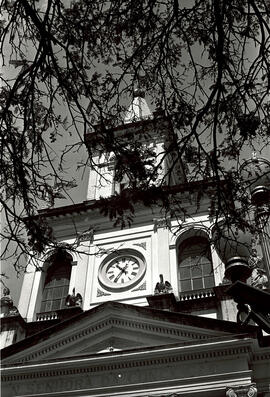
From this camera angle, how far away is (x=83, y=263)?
736 inches

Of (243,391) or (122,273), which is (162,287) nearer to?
(122,273)

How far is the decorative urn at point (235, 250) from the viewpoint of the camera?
7.55 metres

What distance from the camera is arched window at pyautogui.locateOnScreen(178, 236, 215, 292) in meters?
17.2

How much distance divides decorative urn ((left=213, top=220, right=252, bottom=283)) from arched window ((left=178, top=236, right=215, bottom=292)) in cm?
850

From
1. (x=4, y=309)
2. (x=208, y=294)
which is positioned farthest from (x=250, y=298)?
(x=4, y=309)

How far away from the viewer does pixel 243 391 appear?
39.0ft

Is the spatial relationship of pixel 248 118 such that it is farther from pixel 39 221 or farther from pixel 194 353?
pixel 194 353

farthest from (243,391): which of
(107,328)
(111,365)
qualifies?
(107,328)

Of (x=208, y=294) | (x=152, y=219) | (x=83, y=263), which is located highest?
(x=152, y=219)

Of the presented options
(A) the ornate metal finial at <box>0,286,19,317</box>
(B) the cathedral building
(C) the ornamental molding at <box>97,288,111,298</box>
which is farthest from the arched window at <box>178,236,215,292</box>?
(A) the ornate metal finial at <box>0,286,19,317</box>

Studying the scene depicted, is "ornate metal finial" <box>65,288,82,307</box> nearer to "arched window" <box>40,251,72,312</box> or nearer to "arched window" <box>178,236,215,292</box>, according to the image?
"arched window" <box>40,251,72,312</box>

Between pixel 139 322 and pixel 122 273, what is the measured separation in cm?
378

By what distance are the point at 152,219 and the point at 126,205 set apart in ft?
40.2

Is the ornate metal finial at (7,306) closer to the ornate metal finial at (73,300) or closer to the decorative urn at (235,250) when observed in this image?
the ornate metal finial at (73,300)
